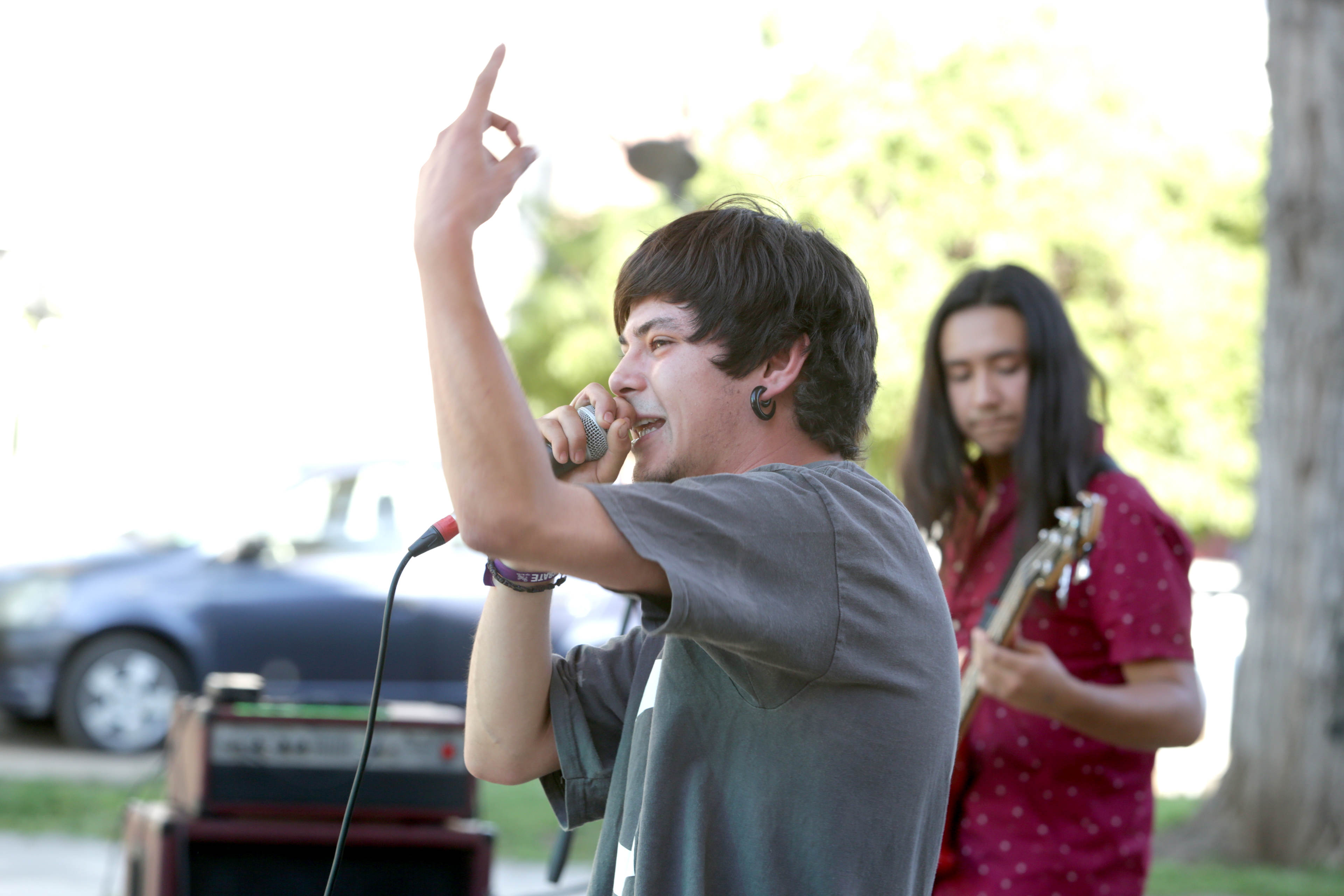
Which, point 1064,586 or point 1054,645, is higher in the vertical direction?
point 1064,586

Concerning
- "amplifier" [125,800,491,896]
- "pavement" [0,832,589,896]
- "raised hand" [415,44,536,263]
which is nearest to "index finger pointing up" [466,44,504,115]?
"raised hand" [415,44,536,263]

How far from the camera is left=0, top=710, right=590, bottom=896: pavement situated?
4859mm

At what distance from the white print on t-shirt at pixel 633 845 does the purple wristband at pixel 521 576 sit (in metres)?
0.17

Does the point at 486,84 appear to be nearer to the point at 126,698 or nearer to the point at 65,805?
the point at 65,805

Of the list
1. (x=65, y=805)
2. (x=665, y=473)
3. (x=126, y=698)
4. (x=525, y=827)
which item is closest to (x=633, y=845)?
(x=665, y=473)

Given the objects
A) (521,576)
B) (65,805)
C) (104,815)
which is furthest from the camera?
(65,805)

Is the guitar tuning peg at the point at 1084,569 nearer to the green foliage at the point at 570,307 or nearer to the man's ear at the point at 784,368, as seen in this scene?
the man's ear at the point at 784,368

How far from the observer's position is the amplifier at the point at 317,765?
3.04 meters

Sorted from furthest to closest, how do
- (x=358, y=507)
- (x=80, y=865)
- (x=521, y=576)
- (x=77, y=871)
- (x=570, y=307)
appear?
(x=570, y=307)
(x=358, y=507)
(x=80, y=865)
(x=77, y=871)
(x=521, y=576)

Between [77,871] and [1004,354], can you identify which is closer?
[1004,354]

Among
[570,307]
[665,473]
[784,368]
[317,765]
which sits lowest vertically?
[317,765]

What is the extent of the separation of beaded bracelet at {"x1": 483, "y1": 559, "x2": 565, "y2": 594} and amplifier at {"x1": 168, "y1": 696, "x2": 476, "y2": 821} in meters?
1.50

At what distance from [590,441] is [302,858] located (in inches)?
73.6

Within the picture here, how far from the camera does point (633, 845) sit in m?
1.47
